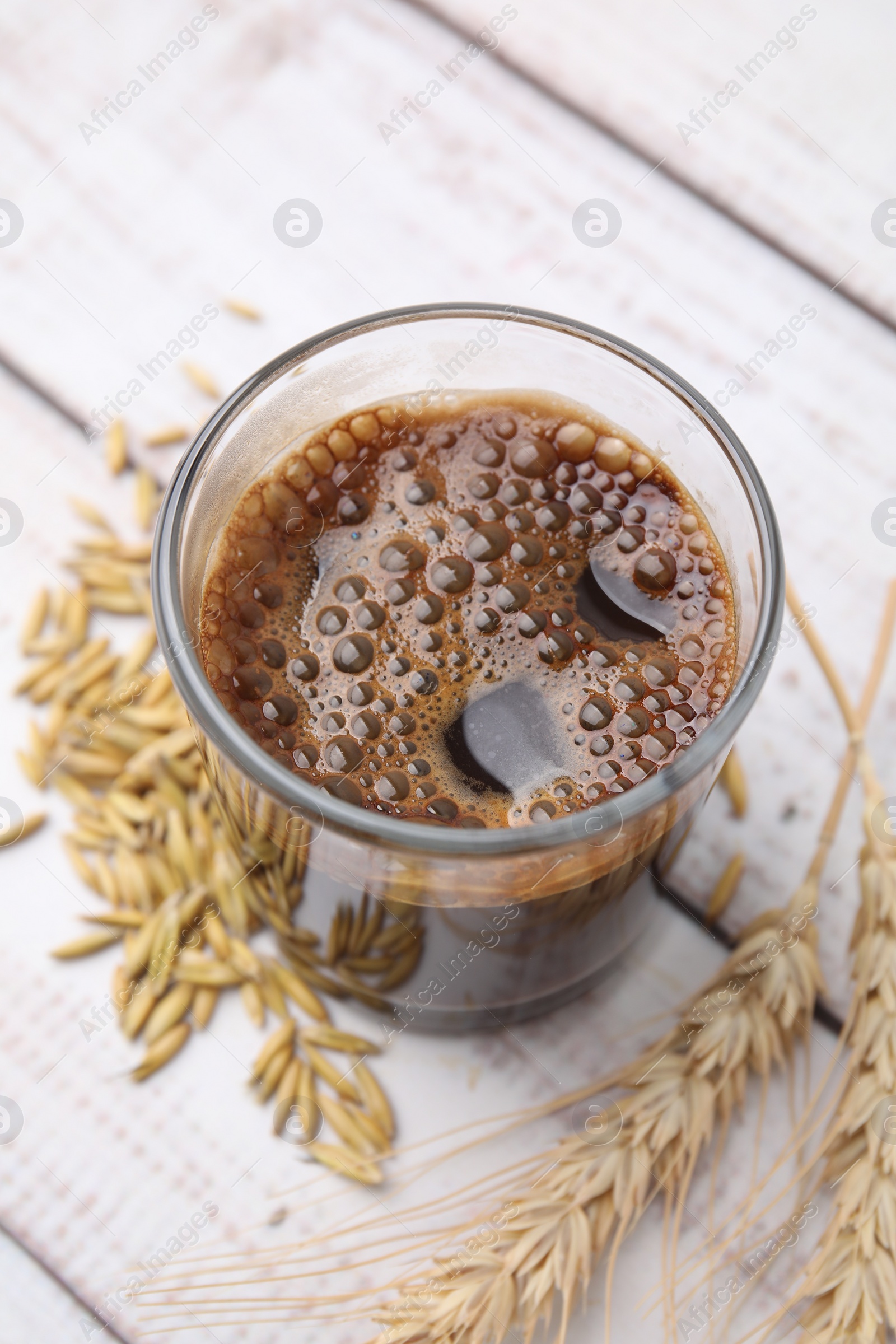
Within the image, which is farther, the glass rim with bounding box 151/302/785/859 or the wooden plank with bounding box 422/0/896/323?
the wooden plank with bounding box 422/0/896/323

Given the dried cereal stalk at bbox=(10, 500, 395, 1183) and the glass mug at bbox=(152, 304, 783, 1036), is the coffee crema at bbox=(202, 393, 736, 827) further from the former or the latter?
the dried cereal stalk at bbox=(10, 500, 395, 1183)

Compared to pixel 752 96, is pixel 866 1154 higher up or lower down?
lower down

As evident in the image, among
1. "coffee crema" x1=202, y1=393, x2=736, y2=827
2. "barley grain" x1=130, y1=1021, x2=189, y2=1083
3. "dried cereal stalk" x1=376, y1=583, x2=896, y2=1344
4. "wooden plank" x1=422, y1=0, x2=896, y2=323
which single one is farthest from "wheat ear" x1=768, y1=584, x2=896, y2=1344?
"wooden plank" x1=422, y1=0, x2=896, y2=323

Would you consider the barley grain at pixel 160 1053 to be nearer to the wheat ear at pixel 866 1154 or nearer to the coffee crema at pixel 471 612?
the coffee crema at pixel 471 612

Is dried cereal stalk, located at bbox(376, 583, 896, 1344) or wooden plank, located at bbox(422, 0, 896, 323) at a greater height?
wooden plank, located at bbox(422, 0, 896, 323)

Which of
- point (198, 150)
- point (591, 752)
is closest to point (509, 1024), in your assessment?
point (591, 752)

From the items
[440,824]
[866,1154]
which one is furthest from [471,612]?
[866,1154]

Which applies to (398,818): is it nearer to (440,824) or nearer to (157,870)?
(440,824)
